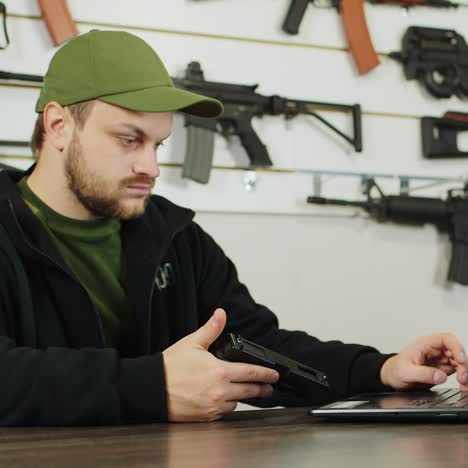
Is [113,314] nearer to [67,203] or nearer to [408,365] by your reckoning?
[67,203]

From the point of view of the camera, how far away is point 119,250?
1.51m

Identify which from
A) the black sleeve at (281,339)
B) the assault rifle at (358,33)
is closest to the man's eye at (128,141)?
the black sleeve at (281,339)

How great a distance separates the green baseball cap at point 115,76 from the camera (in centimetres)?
139

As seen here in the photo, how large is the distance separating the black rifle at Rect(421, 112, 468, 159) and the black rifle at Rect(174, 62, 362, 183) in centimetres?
37

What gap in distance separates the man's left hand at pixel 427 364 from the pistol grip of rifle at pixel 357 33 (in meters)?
1.53

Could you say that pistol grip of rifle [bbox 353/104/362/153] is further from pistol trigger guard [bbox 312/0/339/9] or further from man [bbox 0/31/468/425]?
man [bbox 0/31/468/425]

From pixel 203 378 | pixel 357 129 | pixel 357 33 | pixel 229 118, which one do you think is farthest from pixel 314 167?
pixel 203 378

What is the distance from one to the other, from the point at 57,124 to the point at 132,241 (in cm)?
26

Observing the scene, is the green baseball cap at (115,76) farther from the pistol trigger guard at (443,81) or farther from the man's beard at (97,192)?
the pistol trigger guard at (443,81)

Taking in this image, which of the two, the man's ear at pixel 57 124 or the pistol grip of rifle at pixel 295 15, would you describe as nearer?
the man's ear at pixel 57 124

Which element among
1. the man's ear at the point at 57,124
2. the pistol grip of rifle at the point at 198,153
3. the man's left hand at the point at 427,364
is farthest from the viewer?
the pistol grip of rifle at the point at 198,153

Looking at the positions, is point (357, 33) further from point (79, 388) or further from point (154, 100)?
point (79, 388)

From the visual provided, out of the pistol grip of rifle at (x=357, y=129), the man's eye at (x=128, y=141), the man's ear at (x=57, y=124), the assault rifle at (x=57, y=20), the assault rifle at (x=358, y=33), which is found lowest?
the man's eye at (x=128, y=141)

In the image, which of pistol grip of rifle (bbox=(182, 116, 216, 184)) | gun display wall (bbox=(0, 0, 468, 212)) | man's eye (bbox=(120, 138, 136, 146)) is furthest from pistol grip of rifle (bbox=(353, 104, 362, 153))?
man's eye (bbox=(120, 138, 136, 146))
